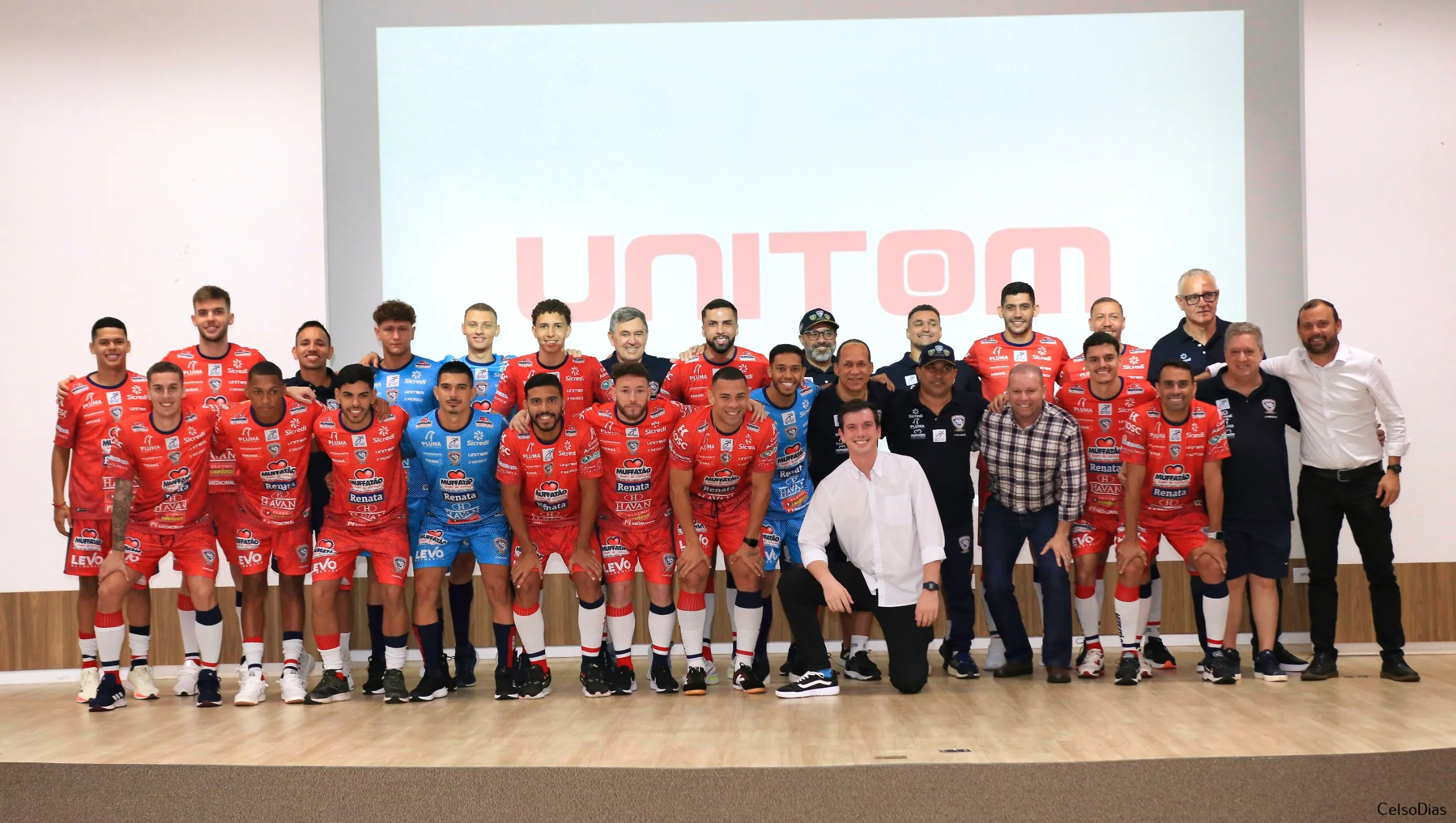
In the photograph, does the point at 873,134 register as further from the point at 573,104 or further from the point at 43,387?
the point at 43,387

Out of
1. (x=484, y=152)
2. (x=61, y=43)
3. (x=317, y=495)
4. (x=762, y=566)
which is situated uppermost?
A: (x=61, y=43)

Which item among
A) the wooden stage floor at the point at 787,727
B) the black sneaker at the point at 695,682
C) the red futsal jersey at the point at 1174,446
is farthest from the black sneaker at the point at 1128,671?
the black sneaker at the point at 695,682

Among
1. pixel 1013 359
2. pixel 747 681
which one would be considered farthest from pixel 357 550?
pixel 1013 359

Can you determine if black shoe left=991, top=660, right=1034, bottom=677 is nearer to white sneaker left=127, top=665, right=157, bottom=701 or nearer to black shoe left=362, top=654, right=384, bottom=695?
black shoe left=362, top=654, right=384, bottom=695

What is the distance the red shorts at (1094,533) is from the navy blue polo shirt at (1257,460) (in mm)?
526

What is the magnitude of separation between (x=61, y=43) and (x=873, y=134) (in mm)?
4793

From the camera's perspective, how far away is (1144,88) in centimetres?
639

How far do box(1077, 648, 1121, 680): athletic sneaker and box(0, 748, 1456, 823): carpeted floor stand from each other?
169 cm

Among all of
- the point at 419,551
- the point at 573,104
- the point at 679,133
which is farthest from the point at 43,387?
the point at 679,133

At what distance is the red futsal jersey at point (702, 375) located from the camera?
18.0ft

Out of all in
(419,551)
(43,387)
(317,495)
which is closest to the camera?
(419,551)

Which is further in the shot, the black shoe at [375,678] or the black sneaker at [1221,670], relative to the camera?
the black shoe at [375,678]

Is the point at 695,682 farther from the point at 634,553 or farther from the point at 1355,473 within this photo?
the point at 1355,473

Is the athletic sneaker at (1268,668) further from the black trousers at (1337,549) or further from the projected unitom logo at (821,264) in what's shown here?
the projected unitom logo at (821,264)
